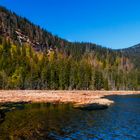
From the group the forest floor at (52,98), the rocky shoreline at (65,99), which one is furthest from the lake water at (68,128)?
the forest floor at (52,98)

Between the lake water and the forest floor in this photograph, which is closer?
the lake water

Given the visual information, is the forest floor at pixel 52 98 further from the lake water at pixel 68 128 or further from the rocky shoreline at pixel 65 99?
the lake water at pixel 68 128

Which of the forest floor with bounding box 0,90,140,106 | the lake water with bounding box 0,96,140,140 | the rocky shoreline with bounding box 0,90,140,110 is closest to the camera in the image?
the lake water with bounding box 0,96,140,140

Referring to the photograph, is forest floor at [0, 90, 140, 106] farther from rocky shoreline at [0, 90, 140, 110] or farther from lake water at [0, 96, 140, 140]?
lake water at [0, 96, 140, 140]

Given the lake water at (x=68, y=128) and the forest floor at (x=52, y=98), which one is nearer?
the lake water at (x=68, y=128)

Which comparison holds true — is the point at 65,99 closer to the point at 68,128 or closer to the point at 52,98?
the point at 52,98

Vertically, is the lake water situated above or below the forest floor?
below

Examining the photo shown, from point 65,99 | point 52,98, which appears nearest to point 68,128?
point 65,99

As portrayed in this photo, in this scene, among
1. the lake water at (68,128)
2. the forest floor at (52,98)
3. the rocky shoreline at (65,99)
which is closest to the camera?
the lake water at (68,128)

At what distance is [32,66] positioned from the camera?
169875 mm

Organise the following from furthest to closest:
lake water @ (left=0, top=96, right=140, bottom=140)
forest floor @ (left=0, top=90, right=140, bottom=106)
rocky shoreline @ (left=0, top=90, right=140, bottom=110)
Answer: forest floor @ (left=0, top=90, right=140, bottom=106), rocky shoreline @ (left=0, top=90, right=140, bottom=110), lake water @ (left=0, top=96, right=140, bottom=140)

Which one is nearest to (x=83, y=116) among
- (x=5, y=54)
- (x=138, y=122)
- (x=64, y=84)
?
(x=138, y=122)

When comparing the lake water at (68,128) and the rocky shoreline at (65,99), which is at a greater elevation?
the rocky shoreline at (65,99)

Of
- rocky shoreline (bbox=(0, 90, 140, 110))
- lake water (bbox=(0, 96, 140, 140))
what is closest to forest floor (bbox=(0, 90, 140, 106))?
rocky shoreline (bbox=(0, 90, 140, 110))
